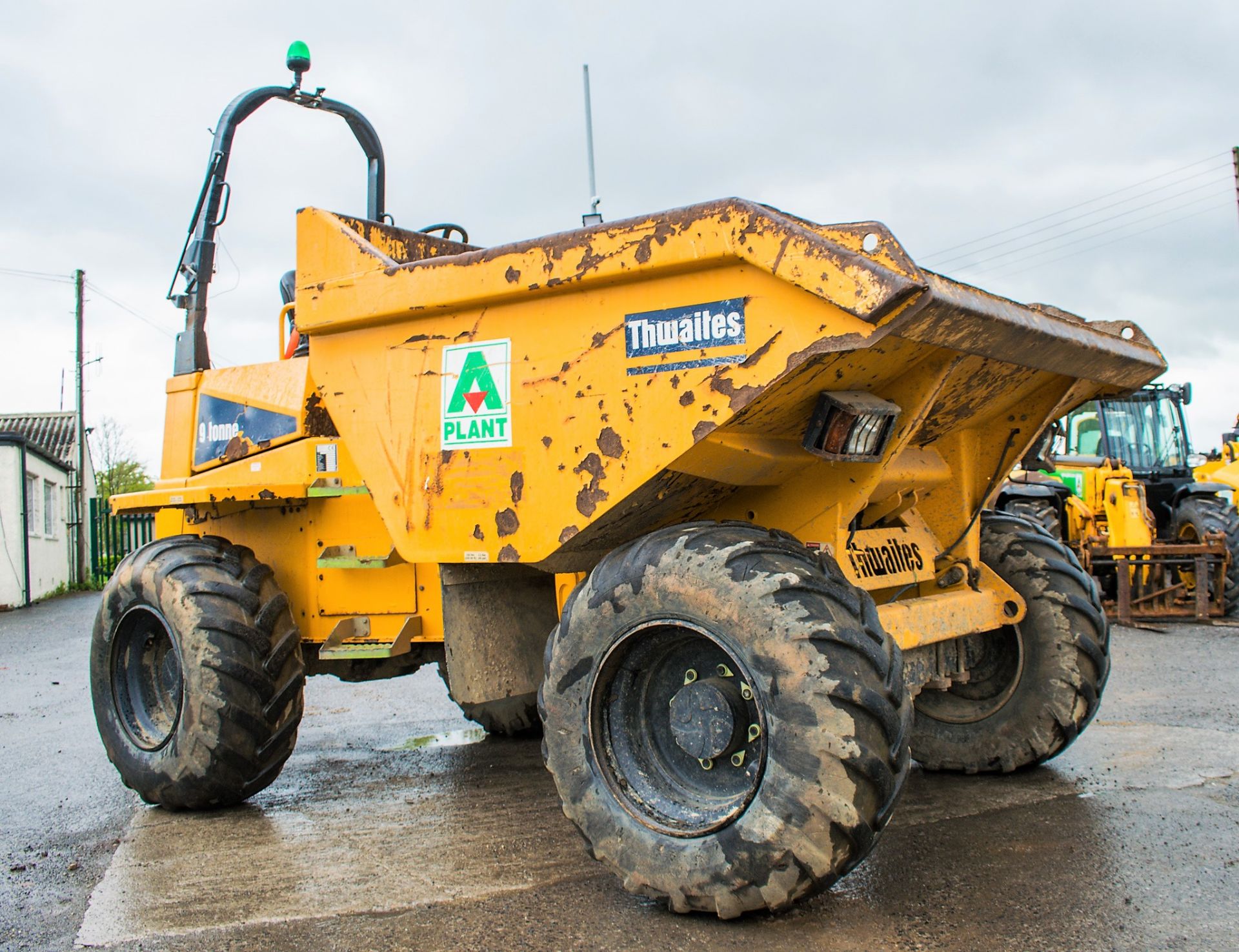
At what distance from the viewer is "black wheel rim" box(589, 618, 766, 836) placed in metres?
3.30

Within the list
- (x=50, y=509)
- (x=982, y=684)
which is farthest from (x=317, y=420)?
(x=50, y=509)

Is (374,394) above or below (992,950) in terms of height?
above

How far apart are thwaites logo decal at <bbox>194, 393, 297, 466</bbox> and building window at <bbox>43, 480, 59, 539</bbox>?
18.5 m

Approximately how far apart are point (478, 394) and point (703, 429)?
97cm

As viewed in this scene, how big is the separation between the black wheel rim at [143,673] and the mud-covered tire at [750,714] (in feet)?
8.17

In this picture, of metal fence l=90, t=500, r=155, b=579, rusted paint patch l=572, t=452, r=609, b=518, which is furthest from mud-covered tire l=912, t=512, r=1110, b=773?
metal fence l=90, t=500, r=155, b=579

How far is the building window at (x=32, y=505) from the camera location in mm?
20438

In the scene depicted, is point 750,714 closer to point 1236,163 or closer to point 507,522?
point 507,522

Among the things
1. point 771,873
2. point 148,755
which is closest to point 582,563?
point 771,873

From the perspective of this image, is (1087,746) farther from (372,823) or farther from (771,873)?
(372,823)

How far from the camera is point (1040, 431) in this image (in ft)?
15.1

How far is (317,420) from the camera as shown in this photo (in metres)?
5.12

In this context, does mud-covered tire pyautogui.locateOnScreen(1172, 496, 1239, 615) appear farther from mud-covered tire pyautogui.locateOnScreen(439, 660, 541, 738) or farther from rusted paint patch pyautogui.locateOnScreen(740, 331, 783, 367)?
rusted paint patch pyautogui.locateOnScreen(740, 331, 783, 367)

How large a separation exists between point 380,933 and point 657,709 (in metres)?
1.04
